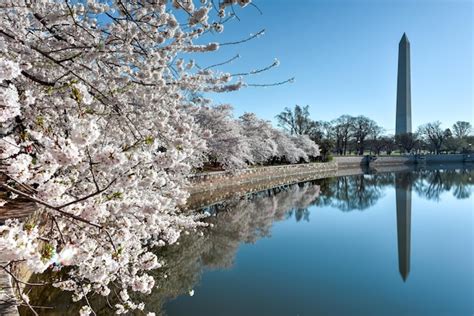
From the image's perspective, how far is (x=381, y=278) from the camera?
21.7 feet

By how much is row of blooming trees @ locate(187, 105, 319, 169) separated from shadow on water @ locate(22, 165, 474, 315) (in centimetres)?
271

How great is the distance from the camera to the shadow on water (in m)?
5.29

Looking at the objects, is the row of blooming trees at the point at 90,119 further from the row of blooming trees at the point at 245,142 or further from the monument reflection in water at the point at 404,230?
the monument reflection in water at the point at 404,230

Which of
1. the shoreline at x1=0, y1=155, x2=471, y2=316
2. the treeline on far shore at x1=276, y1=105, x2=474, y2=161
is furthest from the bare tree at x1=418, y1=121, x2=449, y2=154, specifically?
the shoreline at x1=0, y1=155, x2=471, y2=316

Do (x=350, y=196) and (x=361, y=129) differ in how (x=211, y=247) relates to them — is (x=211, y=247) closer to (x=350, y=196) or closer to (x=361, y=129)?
(x=350, y=196)

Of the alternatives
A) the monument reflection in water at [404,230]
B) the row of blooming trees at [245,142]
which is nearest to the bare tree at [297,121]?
the row of blooming trees at [245,142]

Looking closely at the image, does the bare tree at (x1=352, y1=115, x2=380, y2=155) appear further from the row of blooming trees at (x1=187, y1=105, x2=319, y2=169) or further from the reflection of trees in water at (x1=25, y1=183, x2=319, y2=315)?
the reflection of trees in water at (x1=25, y1=183, x2=319, y2=315)

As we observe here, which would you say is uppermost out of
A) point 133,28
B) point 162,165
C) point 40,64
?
point 133,28

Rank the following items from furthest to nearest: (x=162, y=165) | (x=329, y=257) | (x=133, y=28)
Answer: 1. (x=329, y=257)
2. (x=133, y=28)
3. (x=162, y=165)

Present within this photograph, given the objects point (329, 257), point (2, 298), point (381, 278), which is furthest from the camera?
point (329, 257)

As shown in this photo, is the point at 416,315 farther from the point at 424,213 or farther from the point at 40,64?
the point at 424,213

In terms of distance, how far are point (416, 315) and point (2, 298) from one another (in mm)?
5341

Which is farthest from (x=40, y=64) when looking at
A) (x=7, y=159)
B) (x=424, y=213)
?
(x=424, y=213)

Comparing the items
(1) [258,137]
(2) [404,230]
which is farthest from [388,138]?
(2) [404,230]
